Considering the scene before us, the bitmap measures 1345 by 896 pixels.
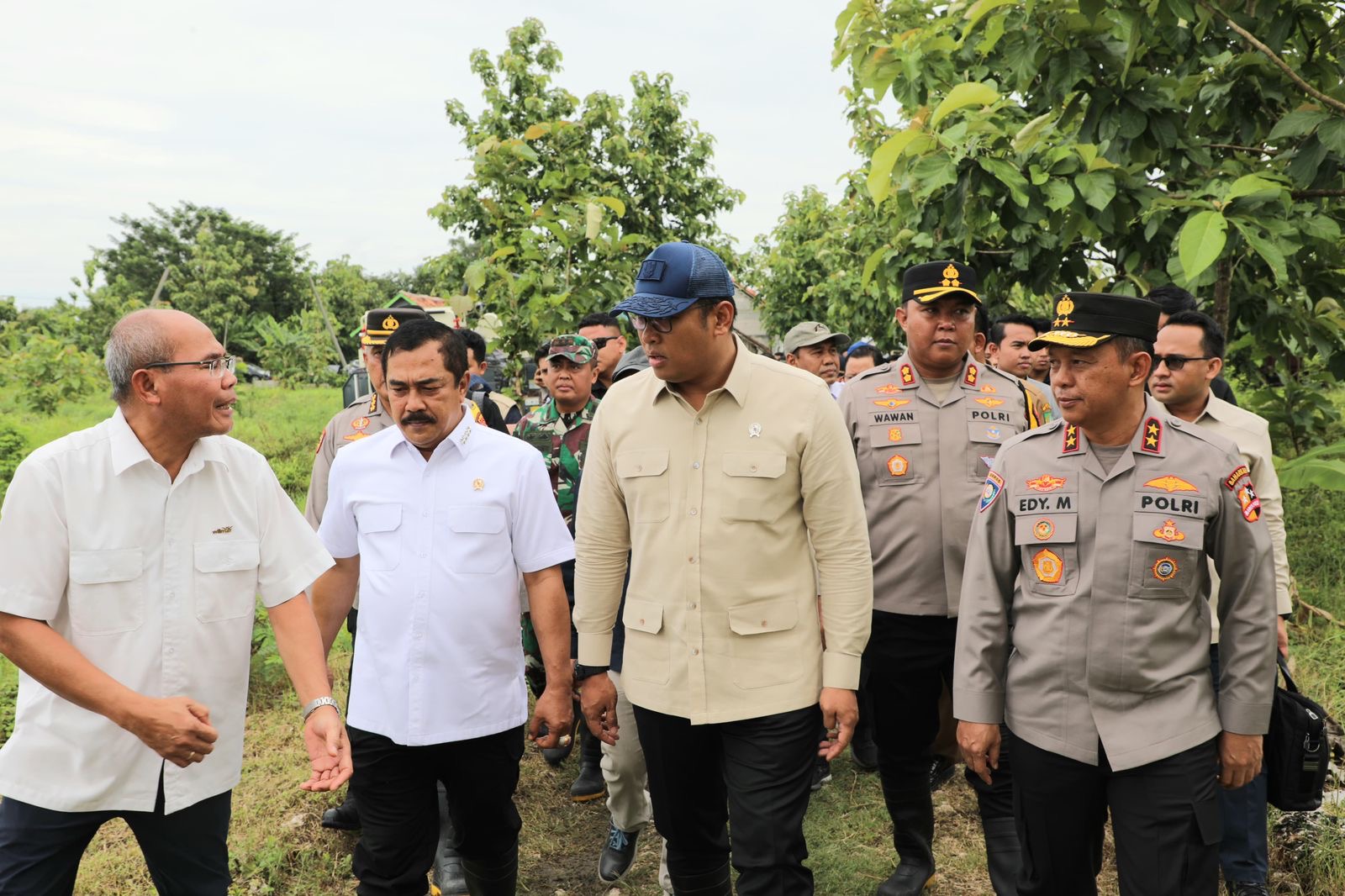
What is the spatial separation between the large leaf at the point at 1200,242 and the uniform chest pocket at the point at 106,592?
3.20 m

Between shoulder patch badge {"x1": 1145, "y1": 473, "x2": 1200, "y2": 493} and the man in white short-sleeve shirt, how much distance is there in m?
1.74

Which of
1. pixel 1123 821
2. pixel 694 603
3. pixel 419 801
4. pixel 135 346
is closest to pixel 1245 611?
pixel 1123 821

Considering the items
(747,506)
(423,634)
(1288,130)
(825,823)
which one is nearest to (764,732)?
(747,506)

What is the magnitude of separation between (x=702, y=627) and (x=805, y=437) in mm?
620

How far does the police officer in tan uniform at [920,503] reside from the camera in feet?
11.7

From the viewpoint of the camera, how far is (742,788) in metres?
2.83

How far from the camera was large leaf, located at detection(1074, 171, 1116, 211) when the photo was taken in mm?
4020

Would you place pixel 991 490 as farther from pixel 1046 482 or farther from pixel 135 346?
pixel 135 346

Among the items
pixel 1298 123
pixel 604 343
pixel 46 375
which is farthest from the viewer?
pixel 46 375

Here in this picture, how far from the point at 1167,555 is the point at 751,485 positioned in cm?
109

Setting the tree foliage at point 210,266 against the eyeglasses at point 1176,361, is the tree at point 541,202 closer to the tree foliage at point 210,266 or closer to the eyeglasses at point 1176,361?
the eyeglasses at point 1176,361

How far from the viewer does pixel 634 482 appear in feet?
9.84

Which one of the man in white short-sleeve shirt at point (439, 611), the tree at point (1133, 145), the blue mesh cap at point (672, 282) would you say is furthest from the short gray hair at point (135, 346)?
the tree at point (1133, 145)

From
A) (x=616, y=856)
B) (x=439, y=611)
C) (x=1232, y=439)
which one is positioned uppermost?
(x=1232, y=439)
